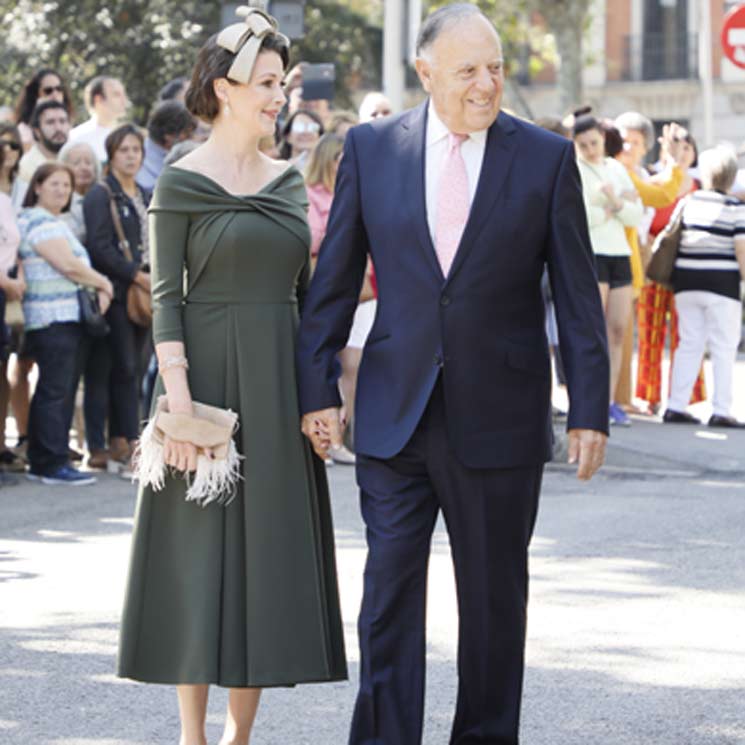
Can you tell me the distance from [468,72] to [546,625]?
2711 mm

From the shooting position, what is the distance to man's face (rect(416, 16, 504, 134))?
193 inches

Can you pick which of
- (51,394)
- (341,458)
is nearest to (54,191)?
(51,394)

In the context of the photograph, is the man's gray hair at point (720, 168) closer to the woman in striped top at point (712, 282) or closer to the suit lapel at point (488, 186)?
the woman in striped top at point (712, 282)

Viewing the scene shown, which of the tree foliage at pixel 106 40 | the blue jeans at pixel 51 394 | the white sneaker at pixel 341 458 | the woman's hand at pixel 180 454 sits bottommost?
the white sneaker at pixel 341 458

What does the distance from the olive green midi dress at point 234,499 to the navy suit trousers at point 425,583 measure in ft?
A: 0.73

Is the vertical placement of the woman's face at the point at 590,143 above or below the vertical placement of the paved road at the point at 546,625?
above

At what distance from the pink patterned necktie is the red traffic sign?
40.2 feet

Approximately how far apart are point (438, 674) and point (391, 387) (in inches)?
59.6

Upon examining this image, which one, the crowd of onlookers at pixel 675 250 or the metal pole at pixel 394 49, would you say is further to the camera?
the metal pole at pixel 394 49

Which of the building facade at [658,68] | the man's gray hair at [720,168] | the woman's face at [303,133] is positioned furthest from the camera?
the building facade at [658,68]

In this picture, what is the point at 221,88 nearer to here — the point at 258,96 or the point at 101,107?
the point at 258,96

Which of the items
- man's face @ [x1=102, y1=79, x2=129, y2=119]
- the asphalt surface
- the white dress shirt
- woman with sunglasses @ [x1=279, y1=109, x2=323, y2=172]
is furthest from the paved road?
man's face @ [x1=102, y1=79, x2=129, y2=119]

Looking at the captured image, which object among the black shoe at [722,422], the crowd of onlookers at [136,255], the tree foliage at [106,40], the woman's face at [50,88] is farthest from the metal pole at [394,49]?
the tree foliage at [106,40]

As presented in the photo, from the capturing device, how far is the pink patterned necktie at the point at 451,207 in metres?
5.00
